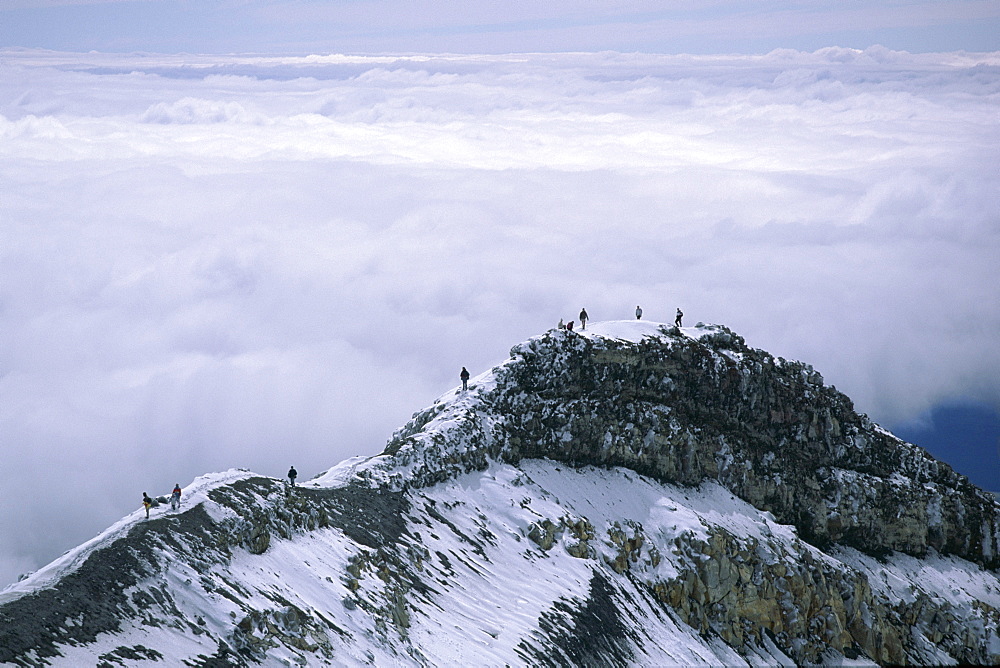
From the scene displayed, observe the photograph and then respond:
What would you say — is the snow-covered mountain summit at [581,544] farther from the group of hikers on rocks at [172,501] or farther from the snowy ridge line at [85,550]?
the group of hikers on rocks at [172,501]

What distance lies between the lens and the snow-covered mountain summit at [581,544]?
48.0 meters

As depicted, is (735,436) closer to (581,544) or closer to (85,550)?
(581,544)

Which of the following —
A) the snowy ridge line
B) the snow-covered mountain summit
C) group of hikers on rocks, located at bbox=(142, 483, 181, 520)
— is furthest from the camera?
group of hikers on rocks, located at bbox=(142, 483, 181, 520)

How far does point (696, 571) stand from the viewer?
82.0m

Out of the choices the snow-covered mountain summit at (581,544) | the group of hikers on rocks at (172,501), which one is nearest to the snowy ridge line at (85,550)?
the snow-covered mountain summit at (581,544)

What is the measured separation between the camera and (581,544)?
77.2 meters

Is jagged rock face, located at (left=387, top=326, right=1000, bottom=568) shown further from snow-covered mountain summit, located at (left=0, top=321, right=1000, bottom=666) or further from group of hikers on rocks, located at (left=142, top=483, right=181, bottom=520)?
group of hikers on rocks, located at (left=142, top=483, right=181, bottom=520)

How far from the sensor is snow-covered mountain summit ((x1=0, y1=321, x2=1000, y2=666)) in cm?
4800

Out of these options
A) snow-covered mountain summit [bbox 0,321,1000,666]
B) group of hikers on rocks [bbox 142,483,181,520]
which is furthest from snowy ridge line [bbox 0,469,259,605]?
group of hikers on rocks [bbox 142,483,181,520]

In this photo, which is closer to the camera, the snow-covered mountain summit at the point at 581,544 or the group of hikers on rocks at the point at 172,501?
the snow-covered mountain summit at the point at 581,544

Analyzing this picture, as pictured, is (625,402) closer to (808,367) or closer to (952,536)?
(808,367)

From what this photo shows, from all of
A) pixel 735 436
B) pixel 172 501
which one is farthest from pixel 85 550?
pixel 735 436

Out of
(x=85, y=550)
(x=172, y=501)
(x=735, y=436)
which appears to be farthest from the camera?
(x=735, y=436)

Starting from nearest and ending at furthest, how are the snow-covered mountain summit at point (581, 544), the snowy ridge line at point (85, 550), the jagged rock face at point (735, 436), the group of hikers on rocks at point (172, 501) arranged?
the snowy ridge line at point (85, 550) < the snow-covered mountain summit at point (581, 544) < the group of hikers on rocks at point (172, 501) < the jagged rock face at point (735, 436)
